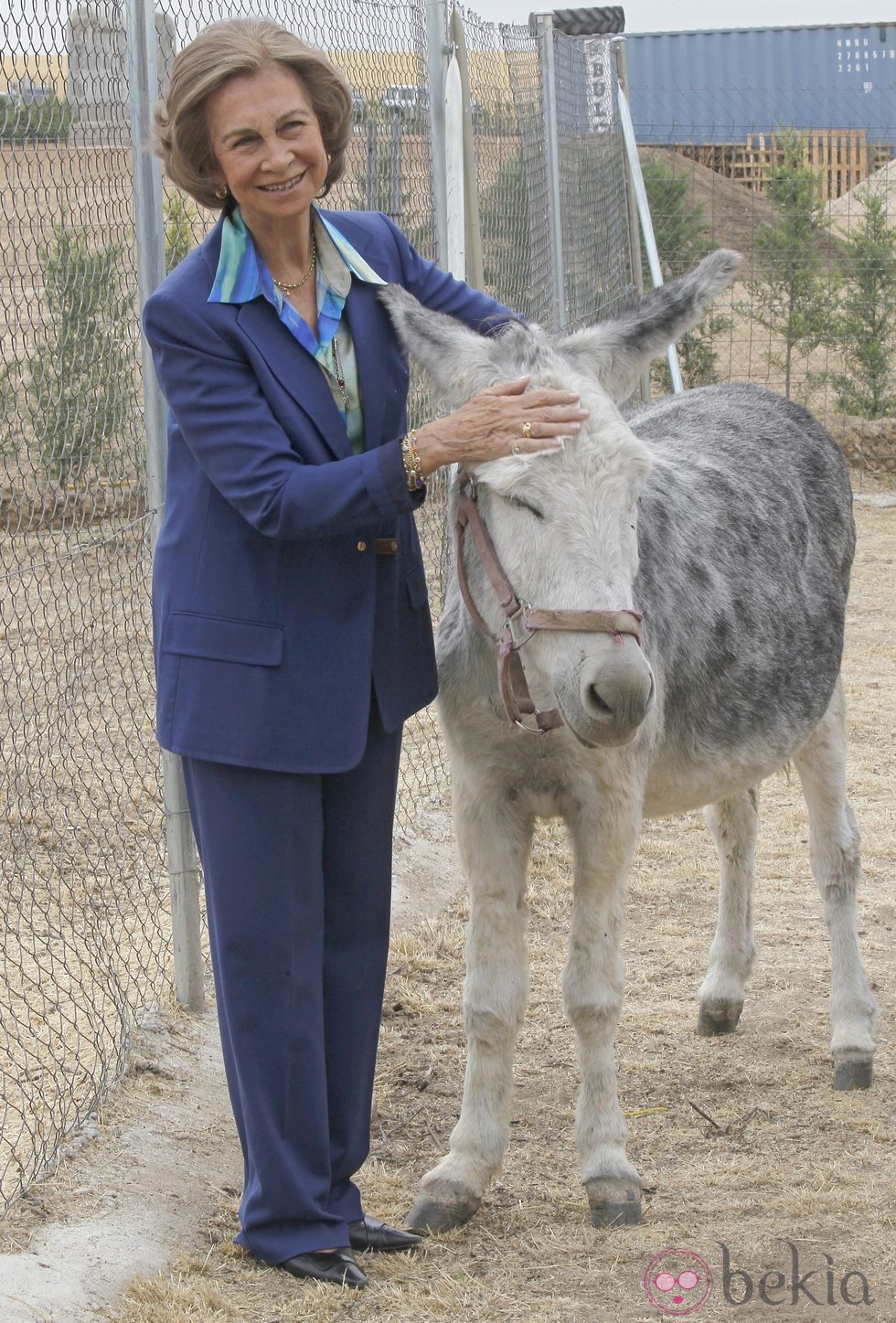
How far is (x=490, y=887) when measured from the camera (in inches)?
132

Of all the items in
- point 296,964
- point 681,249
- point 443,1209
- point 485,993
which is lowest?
point 443,1209

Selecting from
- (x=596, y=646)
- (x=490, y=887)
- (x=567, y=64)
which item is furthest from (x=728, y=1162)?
(x=567, y=64)

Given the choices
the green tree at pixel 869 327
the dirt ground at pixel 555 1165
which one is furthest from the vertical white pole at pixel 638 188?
the dirt ground at pixel 555 1165

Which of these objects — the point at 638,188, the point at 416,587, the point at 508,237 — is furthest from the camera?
the point at 638,188

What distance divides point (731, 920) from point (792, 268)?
10103mm

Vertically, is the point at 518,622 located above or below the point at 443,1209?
above

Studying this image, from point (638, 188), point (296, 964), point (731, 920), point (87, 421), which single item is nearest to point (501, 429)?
point (296, 964)

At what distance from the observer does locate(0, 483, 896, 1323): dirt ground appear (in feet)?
9.64

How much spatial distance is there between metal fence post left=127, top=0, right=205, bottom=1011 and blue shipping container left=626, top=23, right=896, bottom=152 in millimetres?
16030

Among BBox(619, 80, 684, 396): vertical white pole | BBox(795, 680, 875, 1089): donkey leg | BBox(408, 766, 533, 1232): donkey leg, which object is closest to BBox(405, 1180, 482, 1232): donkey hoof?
BBox(408, 766, 533, 1232): donkey leg

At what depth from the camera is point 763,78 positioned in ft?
67.0

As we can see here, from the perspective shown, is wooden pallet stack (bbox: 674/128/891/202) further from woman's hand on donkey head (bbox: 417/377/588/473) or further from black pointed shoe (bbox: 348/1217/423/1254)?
black pointed shoe (bbox: 348/1217/423/1254)

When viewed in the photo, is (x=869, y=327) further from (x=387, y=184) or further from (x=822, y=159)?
(x=387, y=184)

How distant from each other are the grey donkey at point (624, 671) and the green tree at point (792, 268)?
892 centimetres
